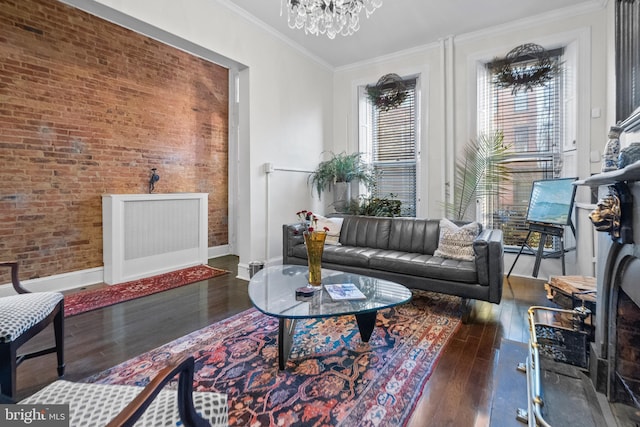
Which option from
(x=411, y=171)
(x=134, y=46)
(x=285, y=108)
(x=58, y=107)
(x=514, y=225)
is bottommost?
(x=514, y=225)

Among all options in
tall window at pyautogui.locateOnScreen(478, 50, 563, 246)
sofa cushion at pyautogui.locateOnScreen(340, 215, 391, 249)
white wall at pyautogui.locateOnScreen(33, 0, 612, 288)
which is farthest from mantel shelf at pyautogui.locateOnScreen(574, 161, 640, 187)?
tall window at pyautogui.locateOnScreen(478, 50, 563, 246)

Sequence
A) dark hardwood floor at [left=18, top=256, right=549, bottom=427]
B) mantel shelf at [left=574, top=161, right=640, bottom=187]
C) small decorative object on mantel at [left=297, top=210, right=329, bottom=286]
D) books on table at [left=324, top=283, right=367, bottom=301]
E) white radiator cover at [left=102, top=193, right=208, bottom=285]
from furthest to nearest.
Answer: white radiator cover at [left=102, top=193, right=208, bottom=285], small decorative object on mantel at [left=297, top=210, right=329, bottom=286], books on table at [left=324, top=283, right=367, bottom=301], dark hardwood floor at [left=18, top=256, right=549, bottom=427], mantel shelf at [left=574, top=161, right=640, bottom=187]

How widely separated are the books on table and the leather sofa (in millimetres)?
917

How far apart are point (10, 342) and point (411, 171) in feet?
14.7

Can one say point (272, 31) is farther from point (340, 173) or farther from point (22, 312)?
point (22, 312)

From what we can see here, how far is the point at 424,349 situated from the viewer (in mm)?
2109

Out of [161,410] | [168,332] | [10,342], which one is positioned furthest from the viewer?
[168,332]

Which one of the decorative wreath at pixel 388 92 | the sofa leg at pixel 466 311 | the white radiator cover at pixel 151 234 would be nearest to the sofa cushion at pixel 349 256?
the sofa leg at pixel 466 311

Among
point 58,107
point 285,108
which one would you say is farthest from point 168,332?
point 285,108

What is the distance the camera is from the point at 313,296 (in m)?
1.98

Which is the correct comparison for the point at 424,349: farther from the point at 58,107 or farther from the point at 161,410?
the point at 58,107

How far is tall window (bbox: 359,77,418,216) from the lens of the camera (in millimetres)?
4676

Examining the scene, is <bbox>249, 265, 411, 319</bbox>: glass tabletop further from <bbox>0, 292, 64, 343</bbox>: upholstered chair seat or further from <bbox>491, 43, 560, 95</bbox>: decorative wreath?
<bbox>491, 43, 560, 95</bbox>: decorative wreath

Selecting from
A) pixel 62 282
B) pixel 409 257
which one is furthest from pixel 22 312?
pixel 409 257
